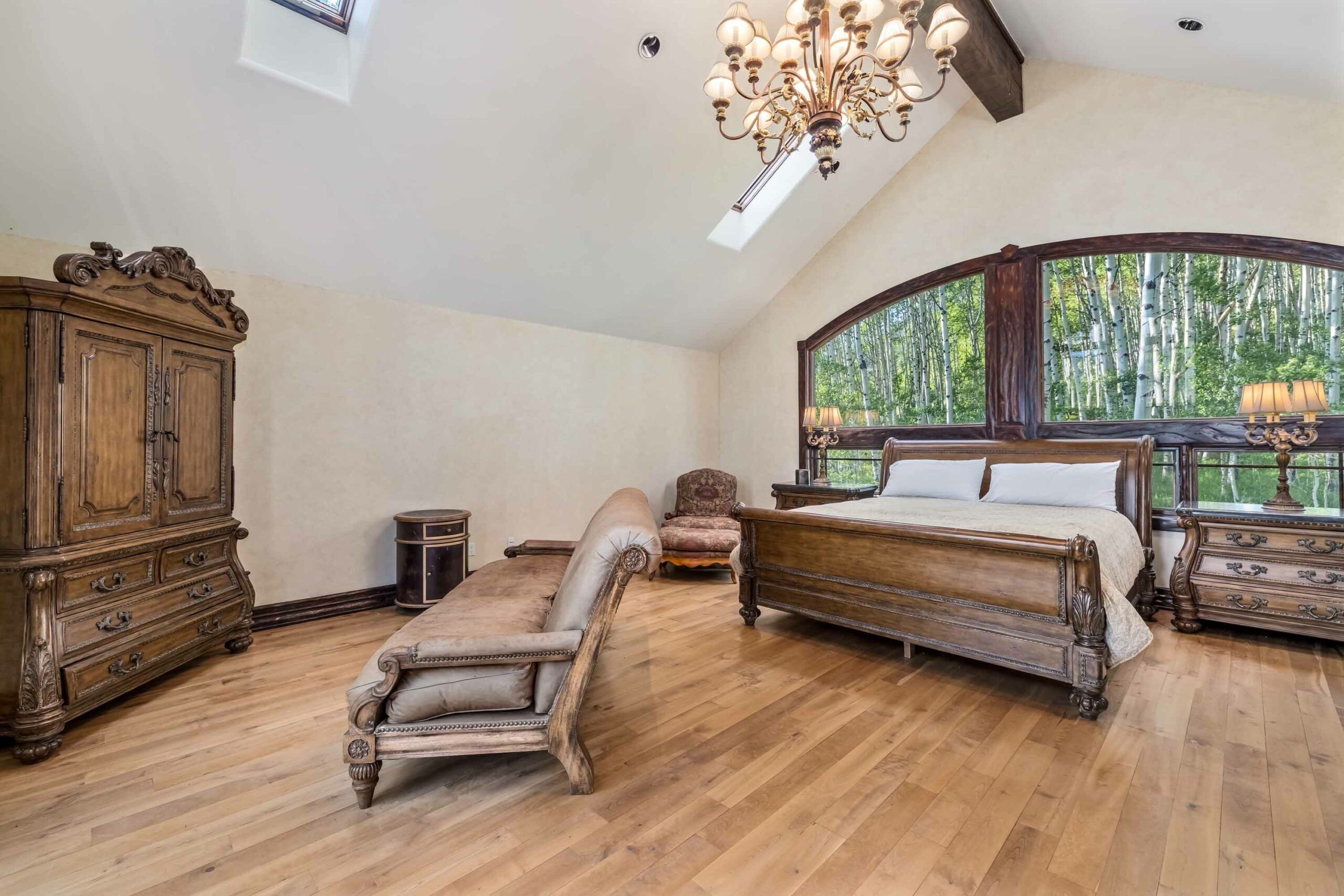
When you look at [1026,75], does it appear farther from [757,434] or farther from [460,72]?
[460,72]

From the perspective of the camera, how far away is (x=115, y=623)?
2.46m

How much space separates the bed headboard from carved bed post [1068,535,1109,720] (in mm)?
1833

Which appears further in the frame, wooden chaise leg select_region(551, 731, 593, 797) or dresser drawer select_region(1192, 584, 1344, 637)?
dresser drawer select_region(1192, 584, 1344, 637)

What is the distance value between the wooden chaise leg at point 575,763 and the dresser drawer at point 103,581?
2.07 meters

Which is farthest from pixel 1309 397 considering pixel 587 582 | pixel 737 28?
pixel 587 582

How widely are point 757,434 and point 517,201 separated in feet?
11.5

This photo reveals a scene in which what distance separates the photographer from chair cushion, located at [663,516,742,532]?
5143 millimetres

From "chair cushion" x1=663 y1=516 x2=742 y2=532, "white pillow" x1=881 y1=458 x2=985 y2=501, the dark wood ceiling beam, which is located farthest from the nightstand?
the dark wood ceiling beam

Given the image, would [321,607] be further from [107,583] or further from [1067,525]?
[1067,525]

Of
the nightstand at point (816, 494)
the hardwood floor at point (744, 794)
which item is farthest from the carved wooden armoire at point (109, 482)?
the nightstand at point (816, 494)

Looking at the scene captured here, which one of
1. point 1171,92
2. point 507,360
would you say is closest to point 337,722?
point 507,360

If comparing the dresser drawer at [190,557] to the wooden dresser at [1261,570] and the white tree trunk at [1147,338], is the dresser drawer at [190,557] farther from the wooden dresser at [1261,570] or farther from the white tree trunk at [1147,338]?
the white tree trunk at [1147,338]

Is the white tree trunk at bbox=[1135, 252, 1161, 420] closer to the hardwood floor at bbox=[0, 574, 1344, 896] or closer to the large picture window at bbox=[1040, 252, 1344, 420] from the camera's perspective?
the large picture window at bbox=[1040, 252, 1344, 420]

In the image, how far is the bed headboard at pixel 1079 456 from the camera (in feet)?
12.6
